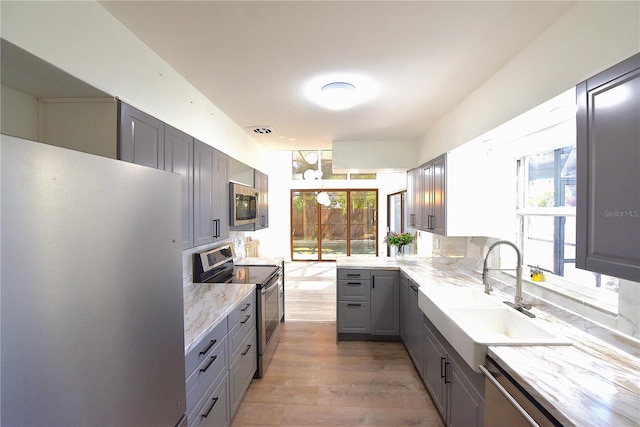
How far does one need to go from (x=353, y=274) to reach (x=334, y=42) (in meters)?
2.34

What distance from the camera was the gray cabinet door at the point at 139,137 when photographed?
134 cm

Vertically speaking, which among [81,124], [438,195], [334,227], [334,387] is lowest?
[334,387]

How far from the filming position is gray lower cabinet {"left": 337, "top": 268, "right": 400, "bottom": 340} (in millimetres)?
2996

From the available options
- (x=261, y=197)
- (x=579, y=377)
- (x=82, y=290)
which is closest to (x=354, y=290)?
(x=261, y=197)

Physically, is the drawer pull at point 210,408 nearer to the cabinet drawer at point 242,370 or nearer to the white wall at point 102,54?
the cabinet drawer at point 242,370

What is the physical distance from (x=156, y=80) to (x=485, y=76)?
2319 millimetres

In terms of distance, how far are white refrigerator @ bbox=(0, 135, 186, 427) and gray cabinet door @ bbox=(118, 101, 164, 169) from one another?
2.18ft

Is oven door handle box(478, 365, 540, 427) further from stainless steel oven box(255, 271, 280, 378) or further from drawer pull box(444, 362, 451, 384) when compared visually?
stainless steel oven box(255, 271, 280, 378)

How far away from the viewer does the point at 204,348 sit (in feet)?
4.73

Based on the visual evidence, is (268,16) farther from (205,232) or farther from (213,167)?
(205,232)

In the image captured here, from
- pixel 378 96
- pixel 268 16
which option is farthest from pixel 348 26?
pixel 378 96

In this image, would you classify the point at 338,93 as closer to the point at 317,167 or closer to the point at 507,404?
the point at 507,404

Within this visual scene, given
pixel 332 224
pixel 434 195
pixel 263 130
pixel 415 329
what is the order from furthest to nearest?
1. pixel 332 224
2. pixel 263 130
3. pixel 434 195
4. pixel 415 329

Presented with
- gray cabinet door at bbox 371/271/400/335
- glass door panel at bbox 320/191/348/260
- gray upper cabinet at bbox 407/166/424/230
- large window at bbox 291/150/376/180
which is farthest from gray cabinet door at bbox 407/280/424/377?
glass door panel at bbox 320/191/348/260
